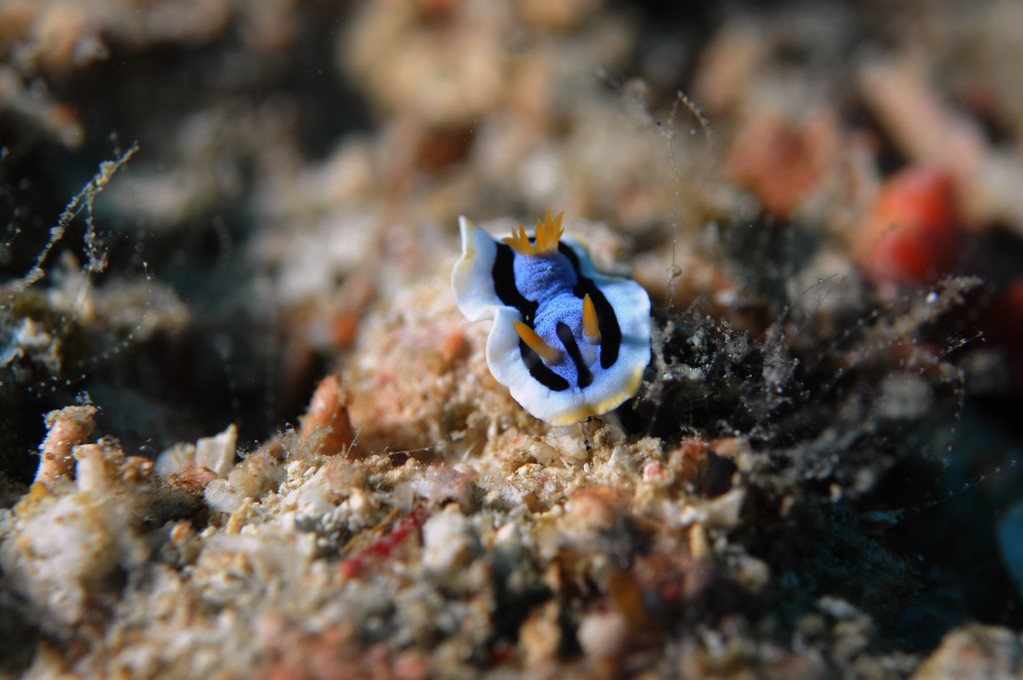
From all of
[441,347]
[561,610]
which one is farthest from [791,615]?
[441,347]

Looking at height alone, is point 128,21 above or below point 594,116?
above

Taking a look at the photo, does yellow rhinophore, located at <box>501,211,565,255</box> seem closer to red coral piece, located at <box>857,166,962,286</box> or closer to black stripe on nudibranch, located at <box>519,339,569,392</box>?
black stripe on nudibranch, located at <box>519,339,569,392</box>

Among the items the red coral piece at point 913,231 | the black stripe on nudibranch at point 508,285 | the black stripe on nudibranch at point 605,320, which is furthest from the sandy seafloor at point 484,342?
the black stripe on nudibranch at point 508,285

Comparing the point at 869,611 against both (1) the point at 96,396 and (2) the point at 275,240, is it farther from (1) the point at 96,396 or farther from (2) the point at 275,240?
(2) the point at 275,240

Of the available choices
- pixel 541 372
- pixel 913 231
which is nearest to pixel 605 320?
pixel 541 372

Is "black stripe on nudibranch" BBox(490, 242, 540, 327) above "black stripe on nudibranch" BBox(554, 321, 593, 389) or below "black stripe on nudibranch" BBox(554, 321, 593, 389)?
above

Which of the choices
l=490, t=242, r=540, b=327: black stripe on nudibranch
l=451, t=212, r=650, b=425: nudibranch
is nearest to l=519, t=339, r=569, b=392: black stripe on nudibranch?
l=451, t=212, r=650, b=425: nudibranch

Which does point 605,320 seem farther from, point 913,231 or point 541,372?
point 913,231
